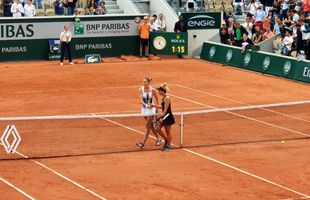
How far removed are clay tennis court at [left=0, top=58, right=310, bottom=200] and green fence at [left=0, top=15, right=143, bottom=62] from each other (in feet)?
18.2

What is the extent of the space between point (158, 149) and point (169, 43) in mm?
21586

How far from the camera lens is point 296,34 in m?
40.6

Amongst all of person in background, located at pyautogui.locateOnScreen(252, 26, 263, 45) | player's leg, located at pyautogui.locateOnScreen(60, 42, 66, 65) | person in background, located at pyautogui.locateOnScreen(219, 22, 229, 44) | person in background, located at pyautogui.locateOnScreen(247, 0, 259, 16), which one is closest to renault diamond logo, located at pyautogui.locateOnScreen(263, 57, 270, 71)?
person in background, located at pyautogui.locateOnScreen(252, 26, 263, 45)

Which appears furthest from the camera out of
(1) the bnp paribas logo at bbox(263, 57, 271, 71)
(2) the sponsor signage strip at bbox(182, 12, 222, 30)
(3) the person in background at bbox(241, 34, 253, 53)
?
(2) the sponsor signage strip at bbox(182, 12, 222, 30)

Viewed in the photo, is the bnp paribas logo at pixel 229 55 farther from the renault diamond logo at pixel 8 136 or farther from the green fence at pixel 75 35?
the renault diamond logo at pixel 8 136

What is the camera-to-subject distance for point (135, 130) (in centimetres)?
2580

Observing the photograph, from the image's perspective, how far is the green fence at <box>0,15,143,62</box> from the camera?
4288 cm

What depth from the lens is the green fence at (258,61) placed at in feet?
125

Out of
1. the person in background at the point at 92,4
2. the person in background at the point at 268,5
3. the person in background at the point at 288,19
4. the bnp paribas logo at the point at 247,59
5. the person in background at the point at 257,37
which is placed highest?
the person in background at the point at 92,4

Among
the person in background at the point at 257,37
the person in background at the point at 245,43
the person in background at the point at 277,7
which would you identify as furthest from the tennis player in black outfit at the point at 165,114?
the person in background at the point at 277,7

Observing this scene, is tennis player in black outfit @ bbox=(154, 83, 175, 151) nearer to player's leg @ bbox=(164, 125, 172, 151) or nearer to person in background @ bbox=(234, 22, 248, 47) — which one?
player's leg @ bbox=(164, 125, 172, 151)

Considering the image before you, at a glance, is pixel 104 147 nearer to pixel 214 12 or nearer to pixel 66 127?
pixel 66 127

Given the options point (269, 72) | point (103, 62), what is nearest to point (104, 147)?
point (269, 72)

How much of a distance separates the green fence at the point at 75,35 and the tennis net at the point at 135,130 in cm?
1673
